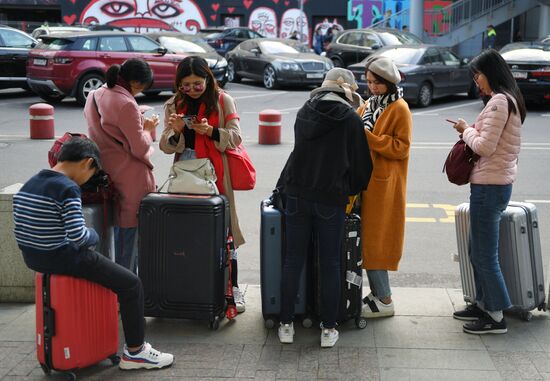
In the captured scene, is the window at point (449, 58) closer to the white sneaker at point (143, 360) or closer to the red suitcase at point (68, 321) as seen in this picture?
the white sneaker at point (143, 360)

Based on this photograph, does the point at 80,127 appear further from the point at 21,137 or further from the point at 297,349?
the point at 297,349

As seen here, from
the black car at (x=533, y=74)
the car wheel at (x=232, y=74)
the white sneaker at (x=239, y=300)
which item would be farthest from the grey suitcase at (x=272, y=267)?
the car wheel at (x=232, y=74)

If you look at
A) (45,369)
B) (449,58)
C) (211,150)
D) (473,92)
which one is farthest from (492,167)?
(473,92)

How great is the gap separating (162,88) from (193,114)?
13724 mm

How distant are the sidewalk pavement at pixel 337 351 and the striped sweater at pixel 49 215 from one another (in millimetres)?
806

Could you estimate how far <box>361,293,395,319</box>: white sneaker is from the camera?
555 cm

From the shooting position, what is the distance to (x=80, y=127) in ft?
49.5

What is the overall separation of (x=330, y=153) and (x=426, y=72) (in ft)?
46.5

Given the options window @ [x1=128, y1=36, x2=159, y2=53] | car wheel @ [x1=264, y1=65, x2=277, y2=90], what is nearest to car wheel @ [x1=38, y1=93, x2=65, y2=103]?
window @ [x1=128, y1=36, x2=159, y2=53]

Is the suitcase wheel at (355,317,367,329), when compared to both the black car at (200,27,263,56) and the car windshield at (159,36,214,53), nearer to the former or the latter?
the car windshield at (159,36,214,53)

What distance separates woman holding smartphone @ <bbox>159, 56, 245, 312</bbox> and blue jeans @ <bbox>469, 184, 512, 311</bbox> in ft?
5.11

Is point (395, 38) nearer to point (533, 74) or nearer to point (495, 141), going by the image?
point (533, 74)

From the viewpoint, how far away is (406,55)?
19.0 meters

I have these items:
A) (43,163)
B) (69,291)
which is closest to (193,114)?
(69,291)
